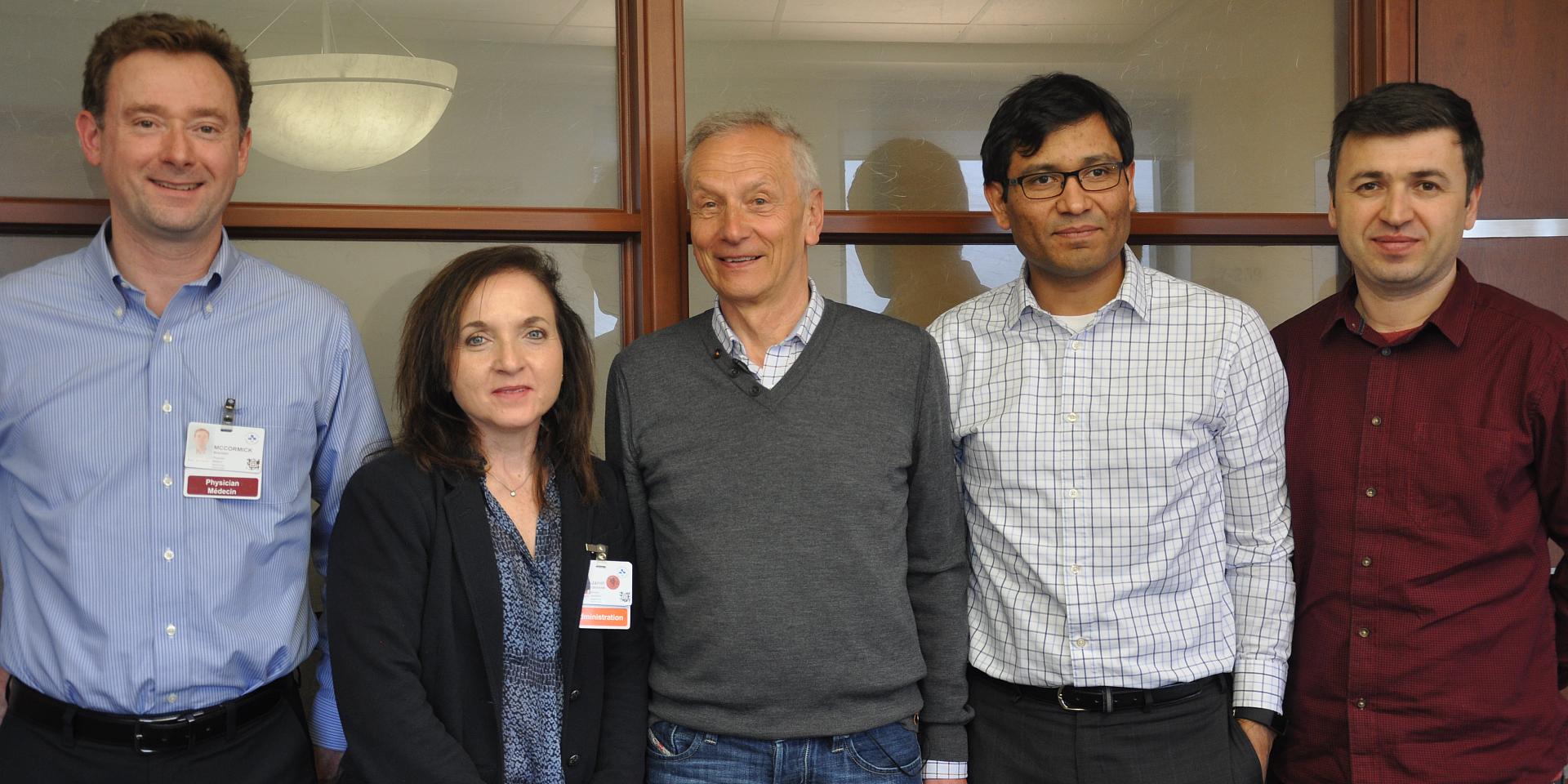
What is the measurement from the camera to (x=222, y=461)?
2127mm

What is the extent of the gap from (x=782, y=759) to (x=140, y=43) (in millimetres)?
1740

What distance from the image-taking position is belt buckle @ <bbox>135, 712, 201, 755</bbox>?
2.04 meters

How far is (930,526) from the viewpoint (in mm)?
2240

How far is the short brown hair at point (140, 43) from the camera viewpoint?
2172 millimetres

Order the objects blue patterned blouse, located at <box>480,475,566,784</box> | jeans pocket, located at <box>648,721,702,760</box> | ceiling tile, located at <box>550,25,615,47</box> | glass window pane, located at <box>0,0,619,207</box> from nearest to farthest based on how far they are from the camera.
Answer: blue patterned blouse, located at <box>480,475,566,784</box>, jeans pocket, located at <box>648,721,702,760</box>, glass window pane, located at <box>0,0,619,207</box>, ceiling tile, located at <box>550,25,615,47</box>

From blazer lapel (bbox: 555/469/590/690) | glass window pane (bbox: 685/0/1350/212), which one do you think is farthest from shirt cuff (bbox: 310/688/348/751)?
glass window pane (bbox: 685/0/1350/212)

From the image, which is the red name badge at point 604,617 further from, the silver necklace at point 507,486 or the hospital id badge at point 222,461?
the hospital id badge at point 222,461

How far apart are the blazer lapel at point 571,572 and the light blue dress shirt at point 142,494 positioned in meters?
0.55

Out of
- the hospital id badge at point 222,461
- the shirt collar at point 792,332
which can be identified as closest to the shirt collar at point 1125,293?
the shirt collar at point 792,332

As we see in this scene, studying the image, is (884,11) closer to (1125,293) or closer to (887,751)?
(1125,293)

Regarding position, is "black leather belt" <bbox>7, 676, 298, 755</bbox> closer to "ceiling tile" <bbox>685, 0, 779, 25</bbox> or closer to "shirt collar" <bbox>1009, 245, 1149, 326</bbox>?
"shirt collar" <bbox>1009, 245, 1149, 326</bbox>

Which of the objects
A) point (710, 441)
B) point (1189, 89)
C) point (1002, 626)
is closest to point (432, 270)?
point (710, 441)

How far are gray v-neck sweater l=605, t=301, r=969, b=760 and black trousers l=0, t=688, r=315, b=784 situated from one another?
729 mm

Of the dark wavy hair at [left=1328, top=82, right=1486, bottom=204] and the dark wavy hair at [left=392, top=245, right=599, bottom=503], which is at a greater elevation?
the dark wavy hair at [left=1328, top=82, right=1486, bottom=204]
